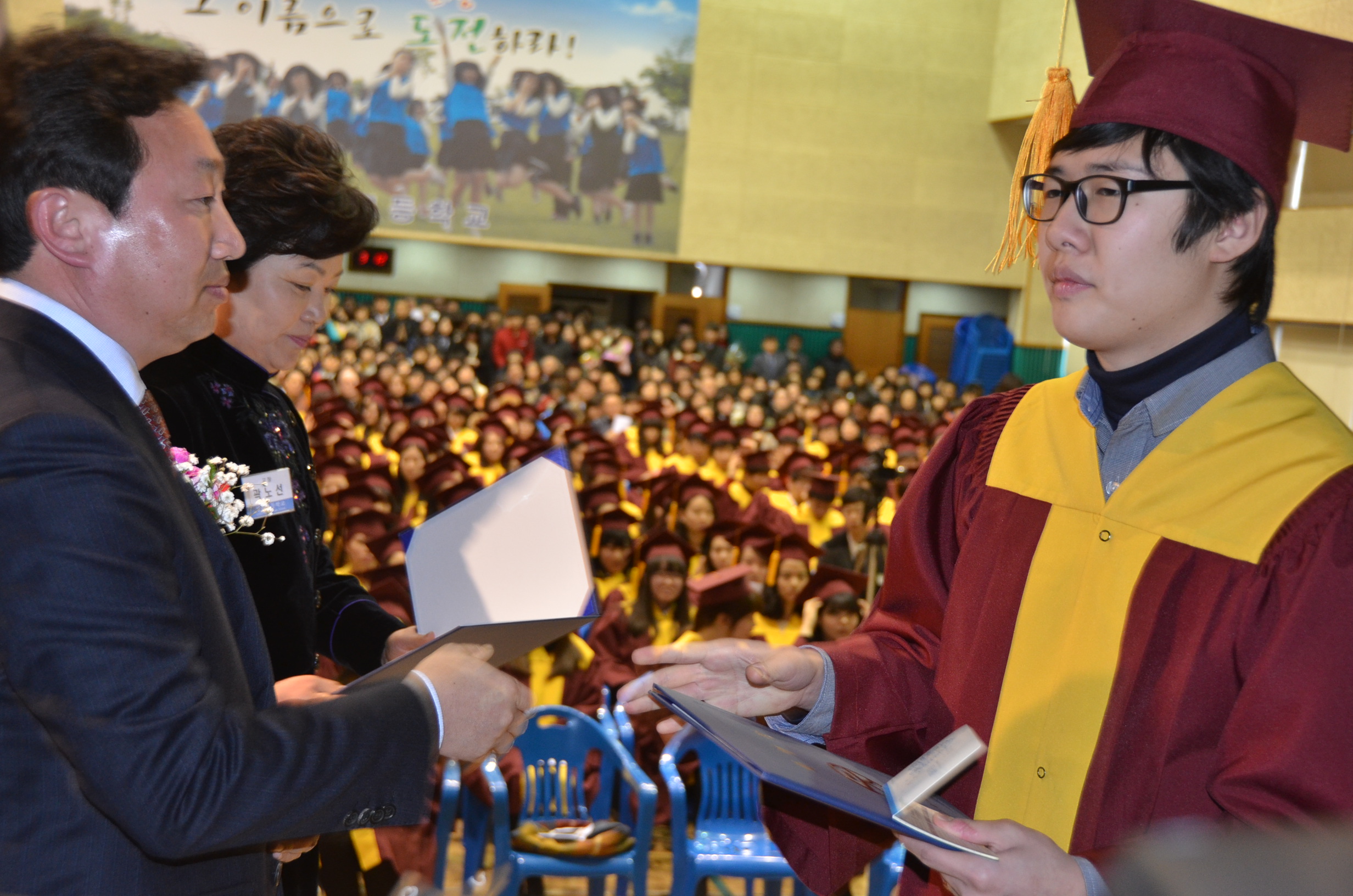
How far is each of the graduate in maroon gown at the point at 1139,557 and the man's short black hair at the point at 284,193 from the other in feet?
3.51

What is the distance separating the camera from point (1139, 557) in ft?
4.83

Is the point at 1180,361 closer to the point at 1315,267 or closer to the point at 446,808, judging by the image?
the point at 446,808

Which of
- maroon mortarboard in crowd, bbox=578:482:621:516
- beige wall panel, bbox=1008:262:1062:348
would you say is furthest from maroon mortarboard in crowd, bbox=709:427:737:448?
beige wall panel, bbox=1008:262:1062:348

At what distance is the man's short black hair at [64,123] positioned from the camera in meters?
1.20

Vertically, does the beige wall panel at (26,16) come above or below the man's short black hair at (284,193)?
above

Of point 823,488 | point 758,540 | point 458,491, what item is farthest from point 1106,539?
point 823,488

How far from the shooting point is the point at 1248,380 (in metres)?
1.51

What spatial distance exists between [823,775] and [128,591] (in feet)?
2.55

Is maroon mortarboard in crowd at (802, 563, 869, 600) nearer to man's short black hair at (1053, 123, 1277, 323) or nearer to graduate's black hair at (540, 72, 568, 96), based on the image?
man's short black hair at (1053, 123, 1277, 323)

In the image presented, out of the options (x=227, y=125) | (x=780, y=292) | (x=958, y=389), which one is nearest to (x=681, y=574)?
(x=227, y=125)

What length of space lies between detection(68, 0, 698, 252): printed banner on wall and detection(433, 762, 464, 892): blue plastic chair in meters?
16.7

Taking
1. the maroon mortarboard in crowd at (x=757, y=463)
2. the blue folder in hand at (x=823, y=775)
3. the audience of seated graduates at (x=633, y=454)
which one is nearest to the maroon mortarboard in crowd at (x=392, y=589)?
the audience of seated graduates at (x=633, y=454)

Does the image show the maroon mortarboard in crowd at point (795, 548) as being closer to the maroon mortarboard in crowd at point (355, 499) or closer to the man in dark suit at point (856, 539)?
the man in dark suit at point (856, 539)

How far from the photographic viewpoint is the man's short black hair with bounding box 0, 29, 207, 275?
1.20 metres
